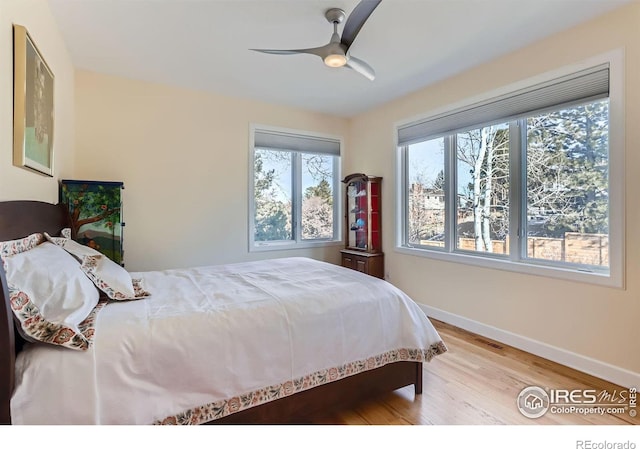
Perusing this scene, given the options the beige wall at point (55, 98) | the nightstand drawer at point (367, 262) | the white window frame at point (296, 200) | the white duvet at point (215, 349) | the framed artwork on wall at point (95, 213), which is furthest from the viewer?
the nightstand drawer at point (367, 262)

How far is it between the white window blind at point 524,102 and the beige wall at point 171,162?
6.52ft

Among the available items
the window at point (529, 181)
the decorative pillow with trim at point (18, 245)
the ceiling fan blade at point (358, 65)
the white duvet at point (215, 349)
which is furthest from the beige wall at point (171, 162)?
the window at point (529, 181)

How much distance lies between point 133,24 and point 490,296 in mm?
3776

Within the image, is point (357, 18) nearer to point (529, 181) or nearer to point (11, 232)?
point (529, 181)

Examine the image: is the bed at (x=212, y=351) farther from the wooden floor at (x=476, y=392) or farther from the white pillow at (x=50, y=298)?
the wooden floor at (x=476, y=392)

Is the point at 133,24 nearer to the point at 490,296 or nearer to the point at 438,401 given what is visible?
the point at 438,401

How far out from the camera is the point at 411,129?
12.2 ft

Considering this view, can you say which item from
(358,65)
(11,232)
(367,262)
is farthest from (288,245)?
(11,232)

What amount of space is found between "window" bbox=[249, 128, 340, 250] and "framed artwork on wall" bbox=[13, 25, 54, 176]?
2061 millimetres

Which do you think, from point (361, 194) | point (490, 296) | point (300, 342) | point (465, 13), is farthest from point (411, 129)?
point (300, 342)

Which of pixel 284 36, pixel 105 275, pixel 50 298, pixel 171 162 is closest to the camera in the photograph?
pixel 50 298

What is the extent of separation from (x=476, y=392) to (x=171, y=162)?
3505 mm

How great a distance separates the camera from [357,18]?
184 cm

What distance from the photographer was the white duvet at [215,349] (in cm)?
112
